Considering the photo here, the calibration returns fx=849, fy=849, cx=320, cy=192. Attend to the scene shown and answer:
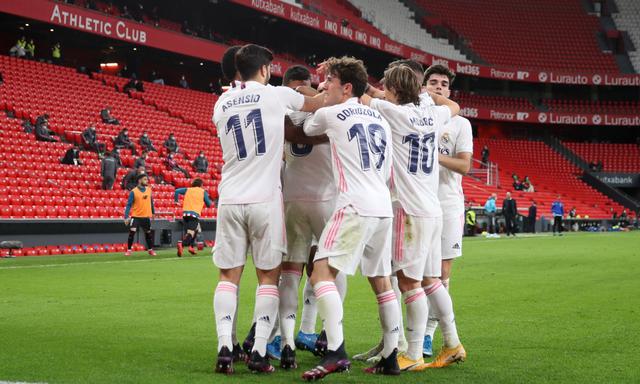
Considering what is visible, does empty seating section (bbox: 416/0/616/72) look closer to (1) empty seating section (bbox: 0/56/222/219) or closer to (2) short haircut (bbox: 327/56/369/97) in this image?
(1) empty seating section (bbox: 0/56/222/219)

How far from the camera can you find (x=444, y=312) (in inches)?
260

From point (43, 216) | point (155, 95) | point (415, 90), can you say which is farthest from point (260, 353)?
point (155, 95)

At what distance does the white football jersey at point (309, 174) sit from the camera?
21.4 feet

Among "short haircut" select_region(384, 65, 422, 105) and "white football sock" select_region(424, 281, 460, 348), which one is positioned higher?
"short haircut" select_region(384, 65, 422, 105)

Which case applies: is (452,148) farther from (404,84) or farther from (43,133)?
(43,133)

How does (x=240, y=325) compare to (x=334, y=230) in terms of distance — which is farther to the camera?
(x=240, y=325)

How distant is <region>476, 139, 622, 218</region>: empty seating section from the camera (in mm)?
53447

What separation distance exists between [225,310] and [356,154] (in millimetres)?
1487

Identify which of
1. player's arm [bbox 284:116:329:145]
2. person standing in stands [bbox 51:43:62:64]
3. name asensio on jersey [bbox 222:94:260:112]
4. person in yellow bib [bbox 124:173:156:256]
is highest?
person standing in stands [bbox 51:43:62:64]

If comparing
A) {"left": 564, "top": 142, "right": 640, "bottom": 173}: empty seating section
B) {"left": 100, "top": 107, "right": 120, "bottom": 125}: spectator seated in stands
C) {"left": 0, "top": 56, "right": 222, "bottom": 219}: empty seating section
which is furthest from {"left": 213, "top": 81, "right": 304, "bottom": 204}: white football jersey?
{"left": 564, "top": 142, "right": 640, "bottom": 173}: empty seating section

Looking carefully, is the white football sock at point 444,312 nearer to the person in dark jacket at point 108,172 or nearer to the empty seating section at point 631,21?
the person in dark jacket at point 108,172

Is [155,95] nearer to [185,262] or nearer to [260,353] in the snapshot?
[185,262]

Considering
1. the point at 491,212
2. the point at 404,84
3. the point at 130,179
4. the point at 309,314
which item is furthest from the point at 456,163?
the point at 491,212

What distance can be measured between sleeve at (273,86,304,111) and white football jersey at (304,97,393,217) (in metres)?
0.30
